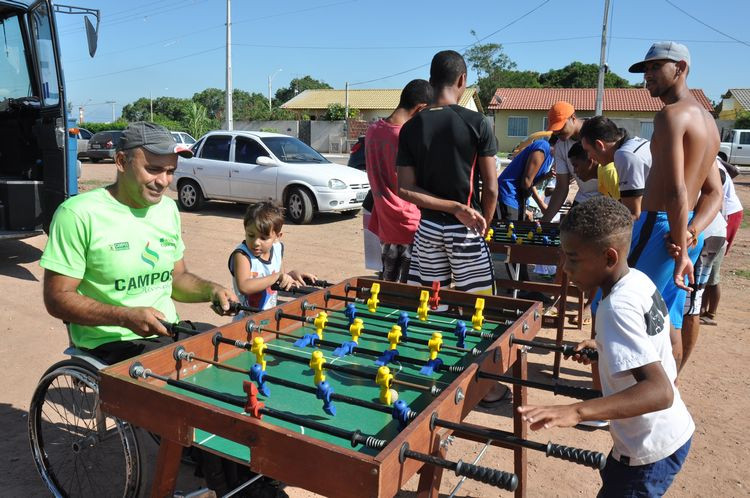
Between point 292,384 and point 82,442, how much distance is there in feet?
4.67

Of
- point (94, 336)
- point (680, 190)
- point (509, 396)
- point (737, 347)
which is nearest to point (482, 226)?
point (680, 190)

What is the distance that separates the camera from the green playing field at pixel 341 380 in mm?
2066

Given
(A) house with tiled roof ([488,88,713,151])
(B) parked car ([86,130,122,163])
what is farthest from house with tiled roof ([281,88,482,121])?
(B) parked car ([86,130,122,163])

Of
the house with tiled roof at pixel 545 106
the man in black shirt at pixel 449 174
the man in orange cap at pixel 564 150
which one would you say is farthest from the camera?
the house with tiled roof at pixel 545 106

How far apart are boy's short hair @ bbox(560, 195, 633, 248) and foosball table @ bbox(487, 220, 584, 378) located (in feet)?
8.03

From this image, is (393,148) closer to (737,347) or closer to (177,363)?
(177,363)

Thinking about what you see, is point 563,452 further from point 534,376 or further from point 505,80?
point 505,80

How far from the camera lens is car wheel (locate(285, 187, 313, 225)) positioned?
35.7 ft

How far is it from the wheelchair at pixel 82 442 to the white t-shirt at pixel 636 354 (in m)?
1.94

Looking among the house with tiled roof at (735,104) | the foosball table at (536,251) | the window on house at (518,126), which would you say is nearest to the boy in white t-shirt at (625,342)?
the foosball table at (536,251)

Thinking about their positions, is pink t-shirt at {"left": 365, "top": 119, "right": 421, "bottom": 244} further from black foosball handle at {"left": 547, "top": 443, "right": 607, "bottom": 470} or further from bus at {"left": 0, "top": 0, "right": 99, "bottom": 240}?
bus at {"left": 0, "top": 0, "right": 99, "bottom": 240}

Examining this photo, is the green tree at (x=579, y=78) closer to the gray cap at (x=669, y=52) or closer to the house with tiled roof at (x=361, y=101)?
the house with tiled roof at (x=361, y=101)

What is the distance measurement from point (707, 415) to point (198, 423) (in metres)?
3.73

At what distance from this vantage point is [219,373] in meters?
2.52
